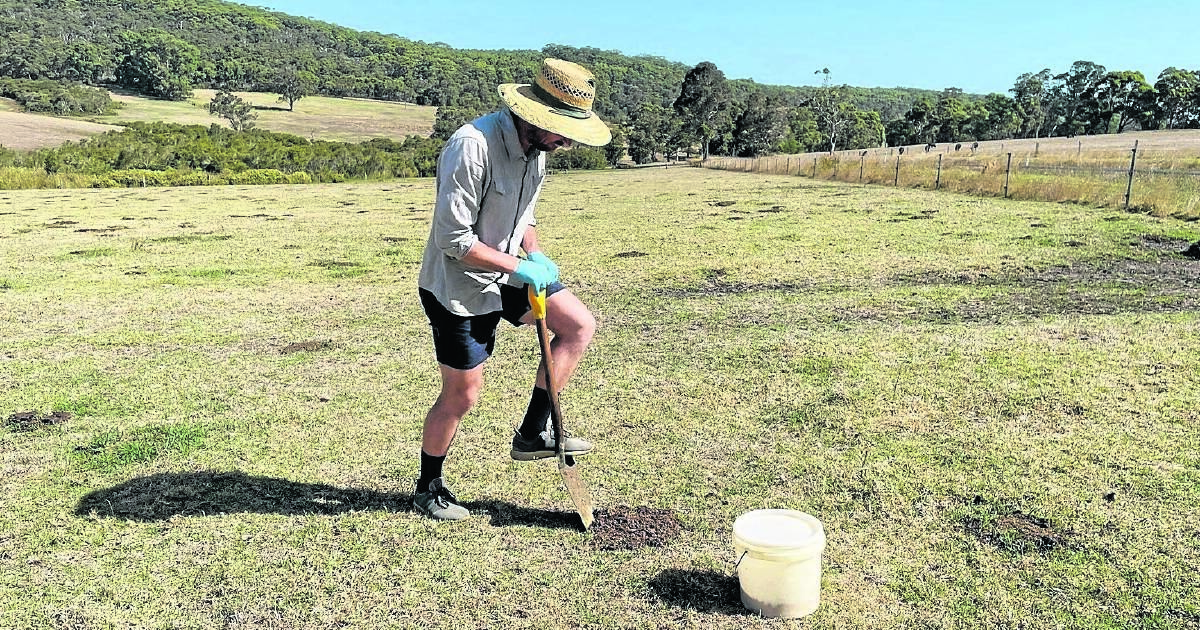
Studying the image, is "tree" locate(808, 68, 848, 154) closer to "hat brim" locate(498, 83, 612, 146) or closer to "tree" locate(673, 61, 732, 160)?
"tree" locate(673, 61, 732, 160)

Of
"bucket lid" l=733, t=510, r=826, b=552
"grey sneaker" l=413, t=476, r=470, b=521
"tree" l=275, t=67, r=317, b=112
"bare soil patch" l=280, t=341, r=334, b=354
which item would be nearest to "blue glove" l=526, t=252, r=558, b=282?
"grey sneaker" l=413, t=476, r=470, b=521

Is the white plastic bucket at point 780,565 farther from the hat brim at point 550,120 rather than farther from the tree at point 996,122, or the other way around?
the tree at point 996,122

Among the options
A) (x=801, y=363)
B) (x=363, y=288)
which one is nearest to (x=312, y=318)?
(x=363, y=288)

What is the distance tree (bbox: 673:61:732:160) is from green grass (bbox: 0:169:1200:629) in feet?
269

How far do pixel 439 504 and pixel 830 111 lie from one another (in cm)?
12241

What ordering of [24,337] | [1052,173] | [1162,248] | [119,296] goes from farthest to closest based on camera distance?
[1052,173], [1162,248], [119,296], [24,337]

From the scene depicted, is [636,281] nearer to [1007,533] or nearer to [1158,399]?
[1158,399]

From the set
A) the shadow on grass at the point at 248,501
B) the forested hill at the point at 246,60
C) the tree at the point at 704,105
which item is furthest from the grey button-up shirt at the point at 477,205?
the forested hill at the point at 246,60

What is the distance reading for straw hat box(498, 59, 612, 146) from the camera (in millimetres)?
3078

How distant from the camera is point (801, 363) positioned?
5984 mm

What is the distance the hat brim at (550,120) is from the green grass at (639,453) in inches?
62.9

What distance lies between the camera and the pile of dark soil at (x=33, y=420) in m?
4.85

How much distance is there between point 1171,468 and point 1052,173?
2223cm

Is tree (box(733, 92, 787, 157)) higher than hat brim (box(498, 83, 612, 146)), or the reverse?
tree (box(733, 92, 787, 157))
